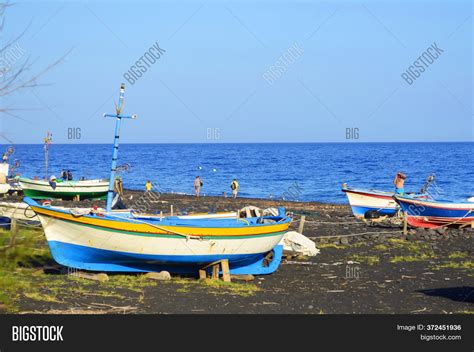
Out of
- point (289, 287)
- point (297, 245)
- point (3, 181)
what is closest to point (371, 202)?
point (297, 245)

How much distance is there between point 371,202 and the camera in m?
32.9

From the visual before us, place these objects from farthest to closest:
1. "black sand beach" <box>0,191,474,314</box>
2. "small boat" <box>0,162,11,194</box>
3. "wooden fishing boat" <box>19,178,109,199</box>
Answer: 1. "small boat" <box>0,162,11,194</box>
2. "wooden fishing boat" <box>19,178,109,199</box>
3. "black sand beach" <box>0,191,474,314</box>

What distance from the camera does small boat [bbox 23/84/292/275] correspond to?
54.0ft

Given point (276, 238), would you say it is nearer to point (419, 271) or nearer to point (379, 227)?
point (419, 271)

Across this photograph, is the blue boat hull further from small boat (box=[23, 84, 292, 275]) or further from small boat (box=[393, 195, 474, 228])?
small boat (box=[393, 195, 474, 228])

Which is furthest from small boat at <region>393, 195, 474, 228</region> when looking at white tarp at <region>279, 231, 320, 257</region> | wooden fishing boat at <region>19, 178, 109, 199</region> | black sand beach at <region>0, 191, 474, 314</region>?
wooden fishing boat at <region>19, 178, 109, 199</region>

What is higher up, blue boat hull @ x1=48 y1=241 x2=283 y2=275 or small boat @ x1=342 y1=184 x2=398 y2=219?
small boat @ x1=342 y1=184 x2=398 y2=219

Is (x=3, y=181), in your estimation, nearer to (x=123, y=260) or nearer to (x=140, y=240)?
(x=123, y=260)

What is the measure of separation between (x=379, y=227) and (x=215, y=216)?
10.9 meters

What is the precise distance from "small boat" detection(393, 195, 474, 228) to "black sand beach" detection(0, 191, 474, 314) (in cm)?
457

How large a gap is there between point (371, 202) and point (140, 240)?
711 inches

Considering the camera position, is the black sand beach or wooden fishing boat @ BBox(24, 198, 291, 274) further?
wooden fishing boat @ BBox(24, 198, 291, 274)

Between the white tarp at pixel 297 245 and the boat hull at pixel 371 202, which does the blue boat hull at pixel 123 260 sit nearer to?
the white tarp at pixel 297 245

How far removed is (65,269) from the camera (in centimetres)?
1731
